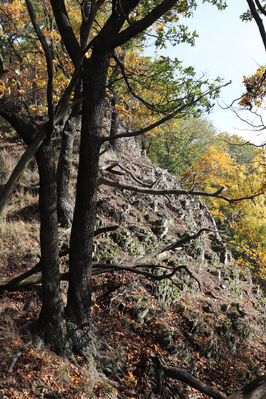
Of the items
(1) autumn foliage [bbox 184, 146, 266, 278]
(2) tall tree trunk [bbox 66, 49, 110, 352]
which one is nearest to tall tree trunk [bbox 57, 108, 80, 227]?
(2) tall tree trunk [bbox 66, 49, 110, 352]

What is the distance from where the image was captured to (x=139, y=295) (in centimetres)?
628

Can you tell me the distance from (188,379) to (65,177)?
5.88 metres

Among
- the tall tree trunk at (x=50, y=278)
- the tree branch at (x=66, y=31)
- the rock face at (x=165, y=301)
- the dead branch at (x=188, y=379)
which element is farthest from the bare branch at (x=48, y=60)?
the dead branch at (x=188, y=379)

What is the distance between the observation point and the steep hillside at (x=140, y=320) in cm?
351

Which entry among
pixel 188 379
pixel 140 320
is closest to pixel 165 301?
pixel 140 320

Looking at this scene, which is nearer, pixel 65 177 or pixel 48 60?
pixel 48 60

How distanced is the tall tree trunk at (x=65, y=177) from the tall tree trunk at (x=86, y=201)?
3.38 m

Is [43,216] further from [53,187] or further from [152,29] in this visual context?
[152,29]

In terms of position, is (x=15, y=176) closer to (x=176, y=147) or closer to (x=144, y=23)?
(x=144, y=23)

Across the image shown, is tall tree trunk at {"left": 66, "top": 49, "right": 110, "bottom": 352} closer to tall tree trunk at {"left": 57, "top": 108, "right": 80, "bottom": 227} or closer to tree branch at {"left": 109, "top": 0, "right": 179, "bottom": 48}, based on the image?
tree branch at {"left": 109, "top": 0, "right": 179, "bottom": 48}

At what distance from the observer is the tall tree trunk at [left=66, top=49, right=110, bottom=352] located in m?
3.47

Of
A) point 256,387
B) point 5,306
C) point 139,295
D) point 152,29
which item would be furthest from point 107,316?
point 152,29

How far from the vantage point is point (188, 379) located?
3.15 m

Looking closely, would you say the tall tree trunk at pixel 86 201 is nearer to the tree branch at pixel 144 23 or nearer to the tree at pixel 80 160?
the tree at pixel 80 160
